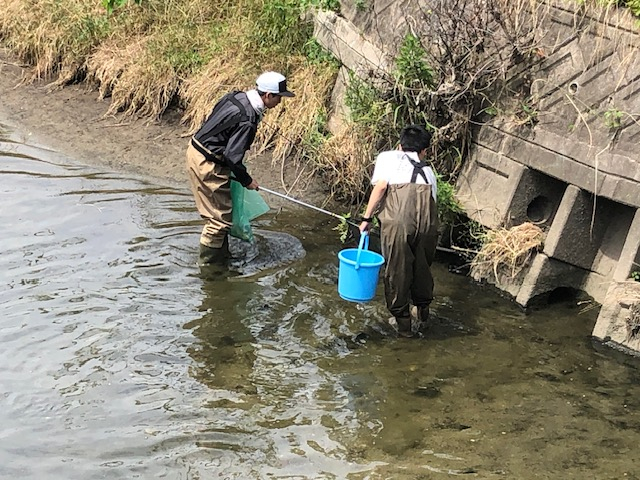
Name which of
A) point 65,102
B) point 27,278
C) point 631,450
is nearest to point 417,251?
point 631,450

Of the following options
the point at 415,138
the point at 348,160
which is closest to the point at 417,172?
the point at 415,138

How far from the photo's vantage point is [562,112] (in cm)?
697

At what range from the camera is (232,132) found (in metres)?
7.35

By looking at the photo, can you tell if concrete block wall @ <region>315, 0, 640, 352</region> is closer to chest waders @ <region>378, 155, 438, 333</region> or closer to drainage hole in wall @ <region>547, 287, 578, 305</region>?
drainage hole in wall @ <region>547, 287, 578, 305</region>

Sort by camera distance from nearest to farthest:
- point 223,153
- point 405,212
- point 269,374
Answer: point 269,374 < point 405,212 < point 223,153

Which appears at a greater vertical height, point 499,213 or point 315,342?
point 499,213

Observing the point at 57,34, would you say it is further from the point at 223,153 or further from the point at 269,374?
the point at 269,374

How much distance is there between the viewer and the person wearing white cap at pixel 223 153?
7254 millimetres

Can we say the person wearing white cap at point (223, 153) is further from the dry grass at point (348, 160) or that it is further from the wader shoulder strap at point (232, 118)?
the dry grass at point (348, 160)

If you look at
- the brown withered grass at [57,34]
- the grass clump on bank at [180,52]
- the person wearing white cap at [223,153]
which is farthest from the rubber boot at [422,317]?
the brown withered grass at [57,34]

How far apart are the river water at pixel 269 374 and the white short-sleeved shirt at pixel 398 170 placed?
49.8 inches

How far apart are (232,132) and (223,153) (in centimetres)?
20

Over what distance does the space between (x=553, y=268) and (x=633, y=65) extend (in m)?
1.77

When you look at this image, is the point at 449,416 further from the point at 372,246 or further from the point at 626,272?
the point at 372,246
